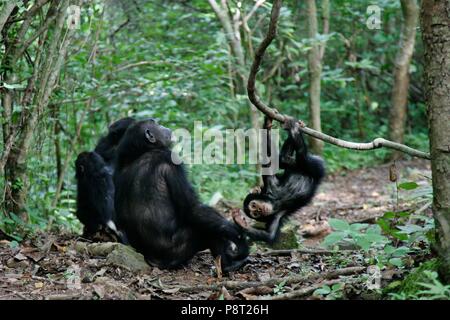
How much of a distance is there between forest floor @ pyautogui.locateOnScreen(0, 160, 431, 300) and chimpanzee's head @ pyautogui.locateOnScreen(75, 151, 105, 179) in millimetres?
719

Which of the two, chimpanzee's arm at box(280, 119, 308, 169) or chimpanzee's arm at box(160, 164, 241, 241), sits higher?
chimpanzee's arm at box(280, 119, 308, 169)

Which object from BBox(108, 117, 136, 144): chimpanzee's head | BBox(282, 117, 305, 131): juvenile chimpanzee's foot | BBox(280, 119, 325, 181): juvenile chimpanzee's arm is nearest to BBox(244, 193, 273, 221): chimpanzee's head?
BBox(280, 119, 325, 181): juvenile chimpanzee's arm

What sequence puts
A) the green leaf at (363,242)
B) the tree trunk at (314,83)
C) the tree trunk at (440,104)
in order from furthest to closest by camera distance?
1. the tree trunk at (314,83)
2. the green leaf at (363,242)
3. the tree trunk at (440,104)

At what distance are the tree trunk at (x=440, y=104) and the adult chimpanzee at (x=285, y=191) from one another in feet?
6.18

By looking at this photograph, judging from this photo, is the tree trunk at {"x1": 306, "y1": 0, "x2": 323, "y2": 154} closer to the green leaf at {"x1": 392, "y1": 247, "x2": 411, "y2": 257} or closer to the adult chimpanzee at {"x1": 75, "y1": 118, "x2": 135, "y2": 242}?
the adult chimpanzee at {"x1": 75, "y1": 118, "x2": 135, "y2": 242}

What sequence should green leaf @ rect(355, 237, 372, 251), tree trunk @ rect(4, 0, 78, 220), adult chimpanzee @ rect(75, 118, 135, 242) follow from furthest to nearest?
adult chimpanzee @ rect(75, 118, 135, 242), tree trunk @ rect(4, 0, 78, 220), green leaf @ rect(355, 237, 372, 251)

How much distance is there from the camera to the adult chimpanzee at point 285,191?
224 inches

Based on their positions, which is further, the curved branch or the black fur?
the black fur

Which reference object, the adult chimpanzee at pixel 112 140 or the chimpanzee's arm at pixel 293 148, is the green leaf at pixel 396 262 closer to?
the chimpanzee's arm at pixel 293 148

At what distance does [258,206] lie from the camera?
18.6 feet

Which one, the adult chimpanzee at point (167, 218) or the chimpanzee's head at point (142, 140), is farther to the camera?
the chimpanzee's head at point (142, 140)

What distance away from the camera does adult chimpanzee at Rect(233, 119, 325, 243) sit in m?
5.68

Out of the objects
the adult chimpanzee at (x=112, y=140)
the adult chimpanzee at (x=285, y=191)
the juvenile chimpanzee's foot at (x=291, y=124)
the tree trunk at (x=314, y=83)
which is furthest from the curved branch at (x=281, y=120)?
A: the tree trunk at (x=314, y=83)
